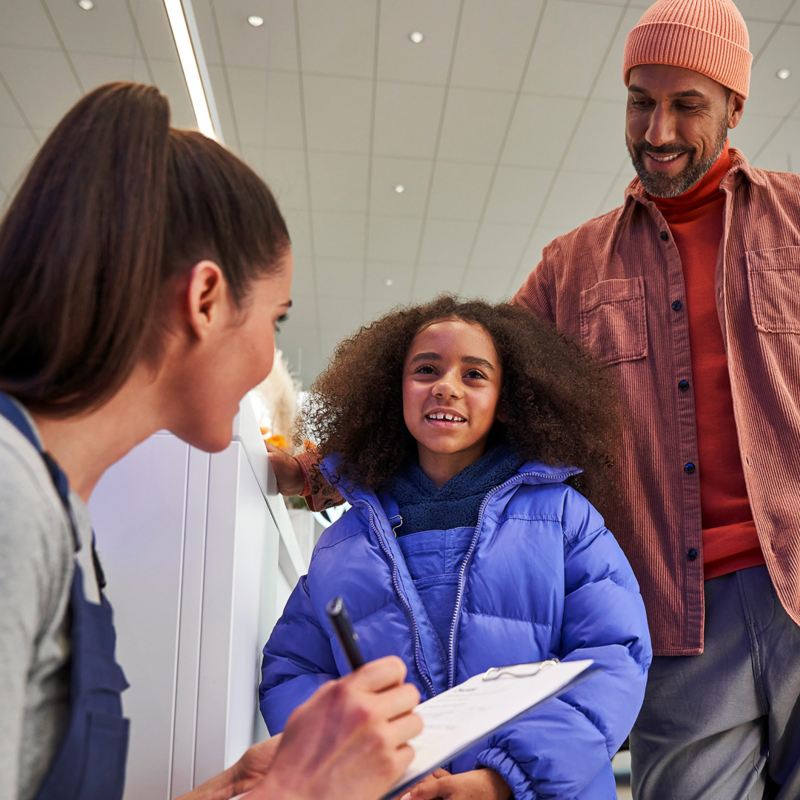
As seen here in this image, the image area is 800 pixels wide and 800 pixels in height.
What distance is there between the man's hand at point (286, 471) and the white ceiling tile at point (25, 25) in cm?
325

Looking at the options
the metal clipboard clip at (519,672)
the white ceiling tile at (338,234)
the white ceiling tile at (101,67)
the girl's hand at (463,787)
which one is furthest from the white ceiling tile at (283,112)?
the metal clipboard clip at (519,672)

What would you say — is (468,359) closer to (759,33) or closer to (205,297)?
(205,297)

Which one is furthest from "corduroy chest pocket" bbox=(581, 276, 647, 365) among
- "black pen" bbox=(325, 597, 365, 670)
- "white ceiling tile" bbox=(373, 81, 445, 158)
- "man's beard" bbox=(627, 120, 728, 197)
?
"white ceiling tile" bbox=(373, 81, 445, 158)

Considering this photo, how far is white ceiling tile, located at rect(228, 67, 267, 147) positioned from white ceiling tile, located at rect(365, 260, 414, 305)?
188 centimetres

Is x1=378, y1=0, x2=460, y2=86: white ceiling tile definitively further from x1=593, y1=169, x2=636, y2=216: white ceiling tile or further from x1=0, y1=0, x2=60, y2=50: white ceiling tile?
x1=593, y1=169, x2=636, y2=216: white ceiling tile

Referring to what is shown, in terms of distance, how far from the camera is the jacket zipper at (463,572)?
1156mm

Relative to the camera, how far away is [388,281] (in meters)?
7.48

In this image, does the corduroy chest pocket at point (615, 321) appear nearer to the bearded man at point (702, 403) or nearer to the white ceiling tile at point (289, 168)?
the bearded man at point (702, 403)

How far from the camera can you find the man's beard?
157cm

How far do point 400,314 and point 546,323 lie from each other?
0.89 feet

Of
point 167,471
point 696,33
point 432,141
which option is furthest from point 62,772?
point 432,141

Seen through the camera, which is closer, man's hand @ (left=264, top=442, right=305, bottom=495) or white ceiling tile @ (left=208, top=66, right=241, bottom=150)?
man's hand @ (left=264, top=442, right=305, bottom=495)

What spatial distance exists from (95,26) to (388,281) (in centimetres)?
368

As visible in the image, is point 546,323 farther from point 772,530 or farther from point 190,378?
point 190,378
